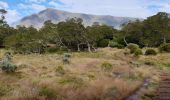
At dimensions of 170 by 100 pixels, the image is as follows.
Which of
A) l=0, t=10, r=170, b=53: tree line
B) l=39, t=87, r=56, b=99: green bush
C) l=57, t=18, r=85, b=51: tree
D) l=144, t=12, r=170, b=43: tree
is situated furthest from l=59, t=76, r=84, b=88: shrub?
Result: l=144, t=12, r=170, b=43: tree

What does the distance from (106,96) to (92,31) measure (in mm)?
76645

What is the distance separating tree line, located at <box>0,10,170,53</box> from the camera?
90.6m

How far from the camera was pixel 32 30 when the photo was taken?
334ft

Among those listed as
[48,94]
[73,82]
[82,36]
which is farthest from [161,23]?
[48,94]

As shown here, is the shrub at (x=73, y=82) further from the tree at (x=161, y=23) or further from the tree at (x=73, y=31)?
the tree at (x=161, y=23)

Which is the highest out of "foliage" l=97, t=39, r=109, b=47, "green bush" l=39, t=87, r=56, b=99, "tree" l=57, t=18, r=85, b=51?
"green bush" l=39, t=87, r=56, b=99

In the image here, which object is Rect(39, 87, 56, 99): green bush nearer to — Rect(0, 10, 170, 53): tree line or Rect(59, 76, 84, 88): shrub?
Rect(59, 76, 84, 88): shrub

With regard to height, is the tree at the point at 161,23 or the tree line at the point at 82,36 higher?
the tree at the point at 161,23

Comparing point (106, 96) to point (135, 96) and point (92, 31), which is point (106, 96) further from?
point (92, 31)

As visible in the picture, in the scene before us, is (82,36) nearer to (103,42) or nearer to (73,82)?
(103,42)

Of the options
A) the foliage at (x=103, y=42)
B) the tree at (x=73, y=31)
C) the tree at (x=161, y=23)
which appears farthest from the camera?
the foliage at (x=103, y=42)

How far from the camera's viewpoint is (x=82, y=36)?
92.2 m

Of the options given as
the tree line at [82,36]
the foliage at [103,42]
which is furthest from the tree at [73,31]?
the foliage at [103,42]

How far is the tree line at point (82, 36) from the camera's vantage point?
9062 cm
